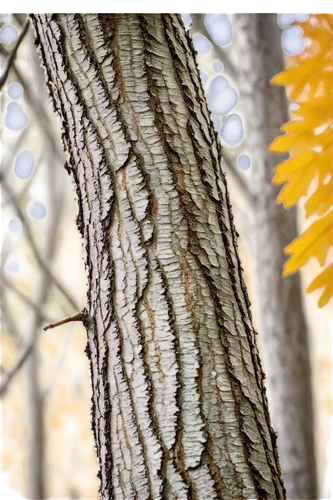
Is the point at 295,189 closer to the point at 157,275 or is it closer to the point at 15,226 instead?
the point at 157,275

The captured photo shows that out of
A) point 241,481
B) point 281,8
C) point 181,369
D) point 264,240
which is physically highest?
point 281,8

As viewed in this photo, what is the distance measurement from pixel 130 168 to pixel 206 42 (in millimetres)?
328

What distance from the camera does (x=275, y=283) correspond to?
77 centimetres

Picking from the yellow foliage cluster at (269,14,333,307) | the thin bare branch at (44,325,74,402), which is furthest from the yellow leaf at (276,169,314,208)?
the thin bare branch at (44,325,74,402)

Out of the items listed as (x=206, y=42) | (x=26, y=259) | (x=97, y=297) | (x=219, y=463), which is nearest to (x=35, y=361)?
(x=26, y=259)

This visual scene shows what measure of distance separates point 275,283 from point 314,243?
9 centimetres

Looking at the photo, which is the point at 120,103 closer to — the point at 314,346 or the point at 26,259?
the point at 26,259

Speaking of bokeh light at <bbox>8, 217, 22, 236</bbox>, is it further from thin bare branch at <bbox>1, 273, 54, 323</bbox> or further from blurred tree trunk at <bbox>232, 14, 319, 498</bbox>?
blurred tree trunk at <bbox>232, 14, 319, 498</bbox>

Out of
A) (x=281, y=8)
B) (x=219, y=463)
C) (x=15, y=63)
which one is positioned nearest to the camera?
(x=219, y=463)

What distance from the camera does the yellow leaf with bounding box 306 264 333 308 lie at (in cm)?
72

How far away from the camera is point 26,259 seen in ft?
2.69

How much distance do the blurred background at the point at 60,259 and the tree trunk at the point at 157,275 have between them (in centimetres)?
19

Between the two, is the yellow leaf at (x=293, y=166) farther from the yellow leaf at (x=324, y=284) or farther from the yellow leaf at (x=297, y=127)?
the yellow leaf at (x=324, y=284)

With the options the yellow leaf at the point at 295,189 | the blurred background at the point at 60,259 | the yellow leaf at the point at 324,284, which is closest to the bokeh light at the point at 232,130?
the blurred background at the point at 60,259
